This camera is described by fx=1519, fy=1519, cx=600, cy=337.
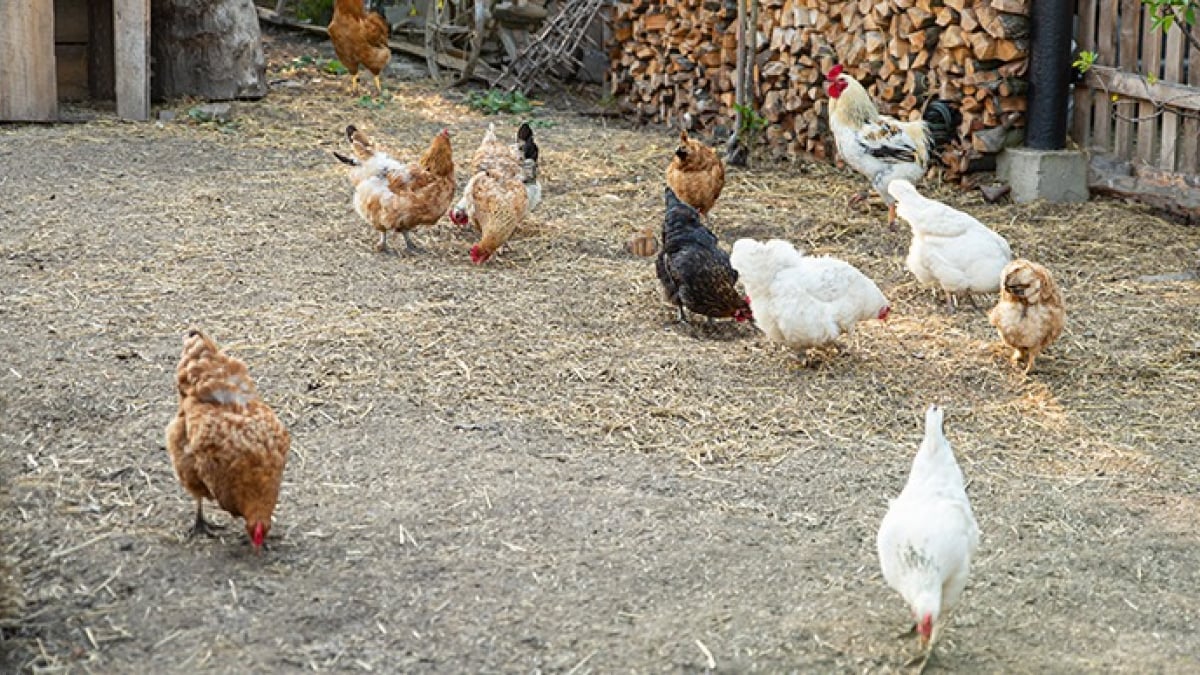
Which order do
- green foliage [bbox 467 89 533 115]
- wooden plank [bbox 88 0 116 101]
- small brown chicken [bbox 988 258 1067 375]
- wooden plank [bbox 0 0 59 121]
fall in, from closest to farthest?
small brown chicken [bbox 988 258 1067 375], wooden plank [bbox 0 0 59 121], wooden plank [bbox 88 0 116 101], green foliage [bbox 467 89 533 115]

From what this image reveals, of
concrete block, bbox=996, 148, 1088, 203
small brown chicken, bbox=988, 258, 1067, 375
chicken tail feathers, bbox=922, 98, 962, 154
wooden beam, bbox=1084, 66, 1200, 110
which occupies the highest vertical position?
wooden beam, bbox=1084, 66, 1200, 110

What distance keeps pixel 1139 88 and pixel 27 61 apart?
301 inches

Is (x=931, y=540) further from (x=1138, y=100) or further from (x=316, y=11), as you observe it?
(x=316, y=11)

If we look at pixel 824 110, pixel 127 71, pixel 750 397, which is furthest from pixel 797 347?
pixel 127 71

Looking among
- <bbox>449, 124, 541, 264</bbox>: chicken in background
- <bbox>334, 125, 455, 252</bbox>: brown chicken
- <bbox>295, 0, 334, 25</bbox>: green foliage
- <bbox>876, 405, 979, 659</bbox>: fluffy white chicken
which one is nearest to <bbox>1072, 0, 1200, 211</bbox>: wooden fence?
<bbox>449, 124, 541, 264</bbox>: chicken in background

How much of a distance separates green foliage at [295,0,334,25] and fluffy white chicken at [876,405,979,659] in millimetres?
13070

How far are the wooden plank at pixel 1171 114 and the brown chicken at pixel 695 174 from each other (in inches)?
101

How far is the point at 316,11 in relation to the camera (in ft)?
52.9

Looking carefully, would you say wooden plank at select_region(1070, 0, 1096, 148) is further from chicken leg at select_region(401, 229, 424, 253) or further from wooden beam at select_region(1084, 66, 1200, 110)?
chicken leg at select_region(401, 229, 424, 253)

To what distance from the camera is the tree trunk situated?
12.3m

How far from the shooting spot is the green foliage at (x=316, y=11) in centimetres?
1603

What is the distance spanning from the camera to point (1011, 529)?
4730mm

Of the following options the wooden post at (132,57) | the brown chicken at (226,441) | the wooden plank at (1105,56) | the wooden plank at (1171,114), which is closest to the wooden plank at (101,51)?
the wooden post at (132,57)

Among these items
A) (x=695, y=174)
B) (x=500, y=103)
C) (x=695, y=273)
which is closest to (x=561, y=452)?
(x=695, y=273)
